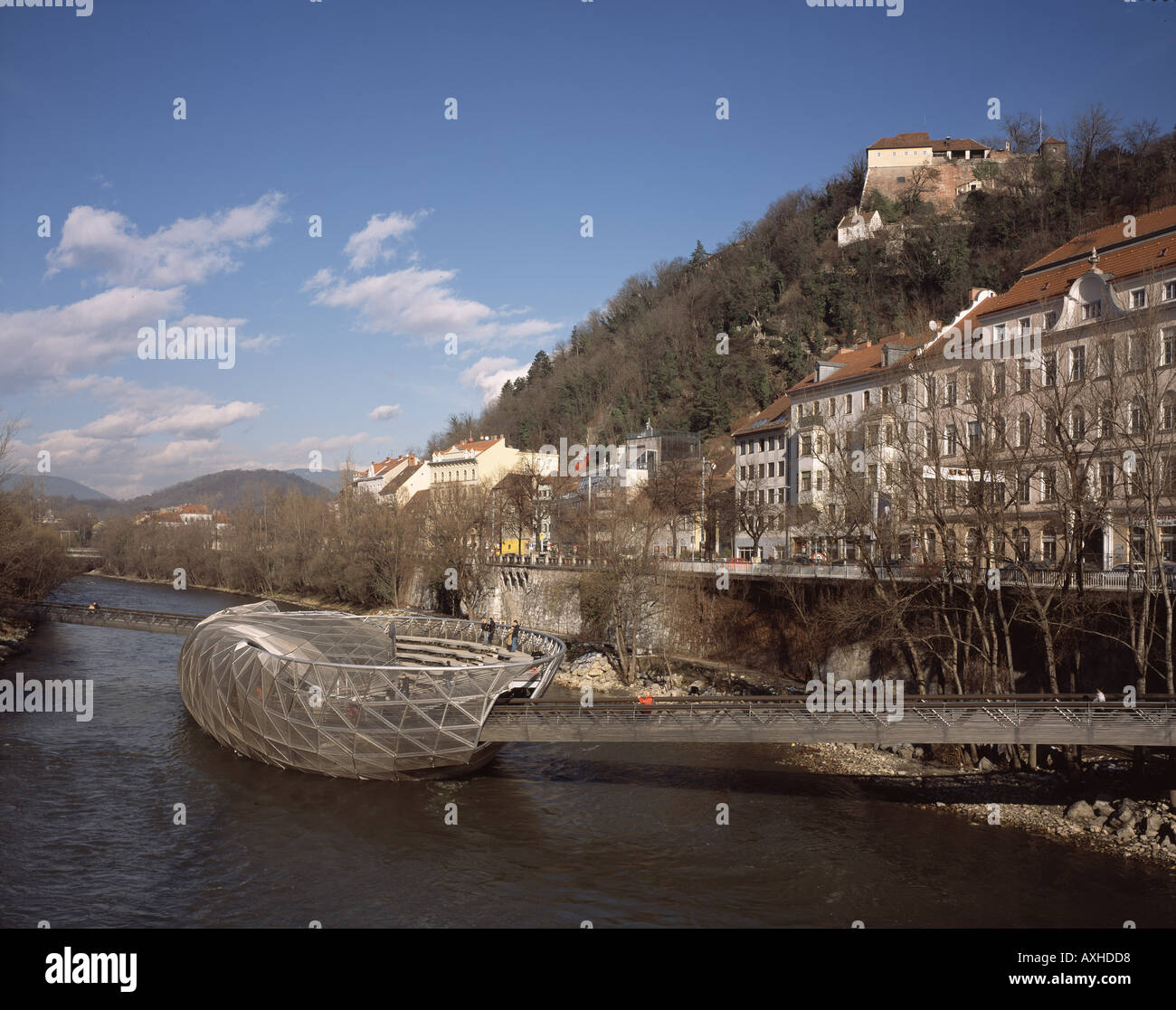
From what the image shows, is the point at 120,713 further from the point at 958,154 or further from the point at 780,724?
the point at 958,154

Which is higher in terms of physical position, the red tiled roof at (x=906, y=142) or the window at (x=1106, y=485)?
the red tiled roof at (x=906, y=142)

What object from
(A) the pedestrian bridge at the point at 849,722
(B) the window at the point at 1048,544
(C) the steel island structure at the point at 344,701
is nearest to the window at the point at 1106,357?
(A) the pedestrian bridge at the point at 849,722

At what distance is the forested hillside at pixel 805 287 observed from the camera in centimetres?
7300

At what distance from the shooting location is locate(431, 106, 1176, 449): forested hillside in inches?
2874

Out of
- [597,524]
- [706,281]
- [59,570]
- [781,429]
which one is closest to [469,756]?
[597,524]

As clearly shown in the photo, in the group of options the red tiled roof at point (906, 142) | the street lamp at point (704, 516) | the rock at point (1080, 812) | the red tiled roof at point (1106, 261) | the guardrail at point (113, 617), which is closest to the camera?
the rock at point (1080, 812)

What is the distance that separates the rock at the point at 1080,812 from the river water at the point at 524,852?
1553 mm

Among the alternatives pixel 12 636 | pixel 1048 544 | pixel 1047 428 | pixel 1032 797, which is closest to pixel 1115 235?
pixel 1048 544

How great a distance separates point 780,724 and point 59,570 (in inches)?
2219

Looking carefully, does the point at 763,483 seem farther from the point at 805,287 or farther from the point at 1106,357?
the point at 805,287

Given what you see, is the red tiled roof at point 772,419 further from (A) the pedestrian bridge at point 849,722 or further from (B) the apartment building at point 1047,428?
(A) the pedestrian bridge at point 849,722

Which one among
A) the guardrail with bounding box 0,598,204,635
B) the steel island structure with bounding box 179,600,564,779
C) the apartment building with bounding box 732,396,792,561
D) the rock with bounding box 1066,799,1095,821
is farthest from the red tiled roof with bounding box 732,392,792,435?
the rock with bounding box 1066,799,1095,821

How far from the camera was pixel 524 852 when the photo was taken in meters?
18.4

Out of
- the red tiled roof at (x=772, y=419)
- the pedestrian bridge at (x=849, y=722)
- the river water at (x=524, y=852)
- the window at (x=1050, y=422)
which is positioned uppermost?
the red tiled roof at (x=772, y=419)
